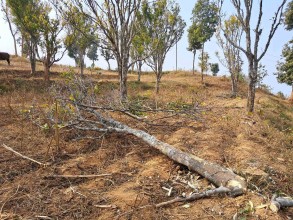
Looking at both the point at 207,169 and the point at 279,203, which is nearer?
the point at 279,203

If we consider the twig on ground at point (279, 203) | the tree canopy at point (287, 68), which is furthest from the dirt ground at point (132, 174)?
the tree canopy at point (287, 68)

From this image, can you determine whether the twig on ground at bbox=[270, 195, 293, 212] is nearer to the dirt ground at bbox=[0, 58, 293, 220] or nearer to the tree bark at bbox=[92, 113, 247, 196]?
the dirt ground at bbox=[0, 58, 293, 220]

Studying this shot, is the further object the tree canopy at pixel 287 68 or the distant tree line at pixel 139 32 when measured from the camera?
the tree canopy at pixel 287 68

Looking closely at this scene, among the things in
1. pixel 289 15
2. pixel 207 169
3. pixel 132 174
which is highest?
pixel 289 15

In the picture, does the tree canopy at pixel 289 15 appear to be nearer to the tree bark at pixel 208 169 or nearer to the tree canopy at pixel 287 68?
the tree canopy at pixel 287 68

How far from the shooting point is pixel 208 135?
548cm

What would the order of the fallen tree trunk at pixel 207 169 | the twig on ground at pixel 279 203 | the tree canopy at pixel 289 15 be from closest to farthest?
the twig on ground at pixel 279 203, the fallen tree trunk at pixel 207 169, the tree canopy at pixel 289 15

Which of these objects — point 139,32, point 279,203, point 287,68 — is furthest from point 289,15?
point 279,203

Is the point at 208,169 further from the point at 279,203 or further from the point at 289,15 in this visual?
the point at 289,15

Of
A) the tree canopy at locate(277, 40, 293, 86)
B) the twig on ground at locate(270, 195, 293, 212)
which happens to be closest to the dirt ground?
the twig on ground at locate(270, 195, 293, 212)

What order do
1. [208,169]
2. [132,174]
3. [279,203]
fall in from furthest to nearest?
[132,174] → [208,169] → [279,203]

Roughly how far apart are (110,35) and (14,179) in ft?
20.1

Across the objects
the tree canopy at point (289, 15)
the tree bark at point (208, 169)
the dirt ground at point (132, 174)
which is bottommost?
the dirt ground at point (132, 174)

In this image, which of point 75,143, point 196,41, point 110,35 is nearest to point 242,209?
point 75,143
